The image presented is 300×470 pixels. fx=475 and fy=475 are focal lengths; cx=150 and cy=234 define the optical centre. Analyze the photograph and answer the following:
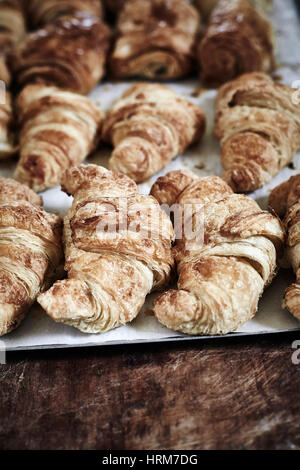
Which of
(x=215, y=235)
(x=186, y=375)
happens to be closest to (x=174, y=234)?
(x=215, y=235)

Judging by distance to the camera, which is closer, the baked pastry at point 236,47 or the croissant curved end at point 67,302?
the croissant curved end at point 67,302

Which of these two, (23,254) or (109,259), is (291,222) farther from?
(23,254)

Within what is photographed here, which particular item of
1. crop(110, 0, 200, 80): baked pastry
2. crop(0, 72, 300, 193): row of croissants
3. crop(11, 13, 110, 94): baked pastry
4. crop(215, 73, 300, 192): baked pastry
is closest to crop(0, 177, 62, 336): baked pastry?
crop(0, 72, 300, 193): row of croissants

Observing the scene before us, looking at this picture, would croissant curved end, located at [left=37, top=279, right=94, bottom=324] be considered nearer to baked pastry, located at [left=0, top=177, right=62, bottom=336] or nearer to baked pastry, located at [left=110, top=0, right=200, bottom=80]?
baked pastry, located at [left=0, top=177, right=62, bottom=336]

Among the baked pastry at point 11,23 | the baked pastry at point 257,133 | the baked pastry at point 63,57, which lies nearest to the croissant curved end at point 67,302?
the baked pastry at point 257,133

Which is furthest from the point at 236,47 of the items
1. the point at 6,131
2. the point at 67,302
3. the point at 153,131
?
the point at 67,302

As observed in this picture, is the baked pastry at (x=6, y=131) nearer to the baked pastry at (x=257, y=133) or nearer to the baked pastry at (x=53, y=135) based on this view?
the baked pastry at (x=53, y=135)
